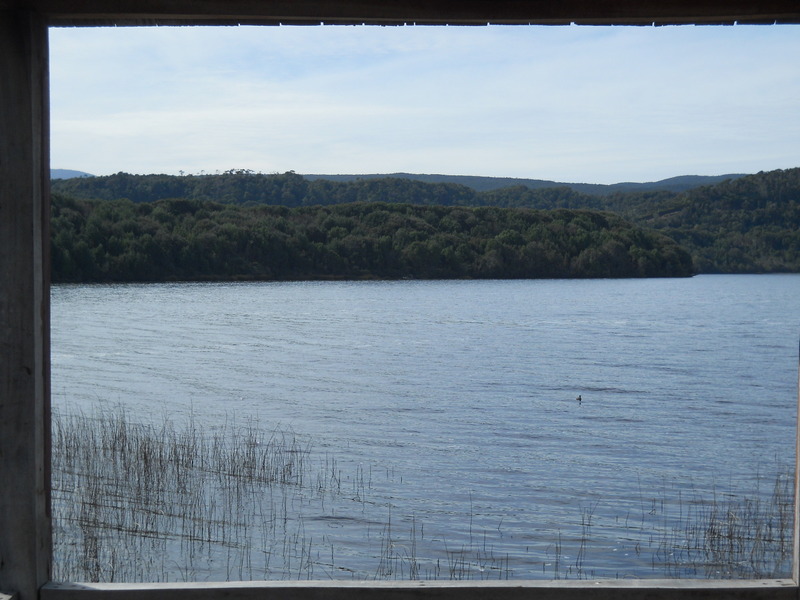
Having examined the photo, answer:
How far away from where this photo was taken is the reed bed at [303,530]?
24.3ft

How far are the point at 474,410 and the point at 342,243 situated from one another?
5930cm

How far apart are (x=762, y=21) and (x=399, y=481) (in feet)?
34.2

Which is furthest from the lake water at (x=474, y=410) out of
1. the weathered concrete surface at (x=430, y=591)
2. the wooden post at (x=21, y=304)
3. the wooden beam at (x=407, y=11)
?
the wooden beam at (x=407, y=11)

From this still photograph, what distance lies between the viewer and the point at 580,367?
31.3 m

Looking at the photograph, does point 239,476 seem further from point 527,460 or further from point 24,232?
point 24,232

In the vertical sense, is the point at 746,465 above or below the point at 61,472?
below

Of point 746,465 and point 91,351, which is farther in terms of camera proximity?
point 91,351

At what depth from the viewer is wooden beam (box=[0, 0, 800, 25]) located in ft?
8.21

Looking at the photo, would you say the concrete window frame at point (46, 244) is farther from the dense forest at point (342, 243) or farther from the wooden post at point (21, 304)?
the dense forest at point (342, 243)

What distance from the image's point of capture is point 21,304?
2.52 meters

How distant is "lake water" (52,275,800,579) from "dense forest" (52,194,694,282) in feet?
35.8

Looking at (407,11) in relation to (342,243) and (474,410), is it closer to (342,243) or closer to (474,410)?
(474,410)

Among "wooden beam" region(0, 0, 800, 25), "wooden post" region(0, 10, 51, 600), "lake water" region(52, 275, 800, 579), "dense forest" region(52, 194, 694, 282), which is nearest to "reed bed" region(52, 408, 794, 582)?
"lake water" region(52, 275, 800, 579)

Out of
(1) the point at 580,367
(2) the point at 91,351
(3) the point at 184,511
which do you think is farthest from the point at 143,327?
(3) the point at 184,511
